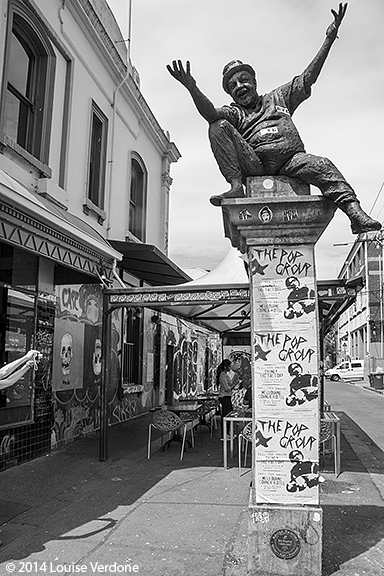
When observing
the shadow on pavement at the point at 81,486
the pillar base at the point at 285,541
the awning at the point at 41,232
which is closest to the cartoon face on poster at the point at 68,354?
the shadow on pavement at the point at 81,486

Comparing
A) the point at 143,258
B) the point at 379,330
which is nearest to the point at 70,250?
the point at 143,258

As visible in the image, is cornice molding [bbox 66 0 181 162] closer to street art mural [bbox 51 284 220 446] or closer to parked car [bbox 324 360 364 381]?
street art mural [bbox 51 284 220 446]

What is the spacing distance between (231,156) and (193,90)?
61cm

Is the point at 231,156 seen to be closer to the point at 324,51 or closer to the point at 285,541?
the point at 324,51

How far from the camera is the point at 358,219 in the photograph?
13.1ft


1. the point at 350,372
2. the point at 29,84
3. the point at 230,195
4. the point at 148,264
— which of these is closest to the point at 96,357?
the point at 148,264

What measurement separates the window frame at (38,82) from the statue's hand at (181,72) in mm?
4543

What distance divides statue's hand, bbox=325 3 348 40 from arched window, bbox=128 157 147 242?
9.84 meters

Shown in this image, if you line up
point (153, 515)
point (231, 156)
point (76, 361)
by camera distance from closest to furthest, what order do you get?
1. point (231, 156)
2. point (153, 515)
3. point (76, 361)

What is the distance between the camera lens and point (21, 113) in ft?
28.1

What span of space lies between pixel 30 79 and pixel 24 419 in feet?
18.8

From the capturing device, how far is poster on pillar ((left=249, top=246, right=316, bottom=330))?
416cm

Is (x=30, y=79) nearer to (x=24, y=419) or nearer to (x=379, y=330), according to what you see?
(x=24, y=419)

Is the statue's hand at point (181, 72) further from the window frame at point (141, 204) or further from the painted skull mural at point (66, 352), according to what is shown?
the window frame at point (141, 204)
